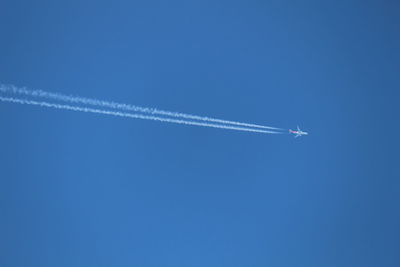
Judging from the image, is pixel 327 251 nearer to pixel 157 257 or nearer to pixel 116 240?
pixel 157 257

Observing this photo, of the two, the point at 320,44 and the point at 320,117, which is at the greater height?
the point at 320,44

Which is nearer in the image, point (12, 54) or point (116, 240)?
point (12, 54)

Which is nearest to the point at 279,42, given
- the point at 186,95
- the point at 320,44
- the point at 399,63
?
the point at 320,44

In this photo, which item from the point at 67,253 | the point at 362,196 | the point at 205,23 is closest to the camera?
the point at 67,253

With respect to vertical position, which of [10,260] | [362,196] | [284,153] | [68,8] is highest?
[68,8]

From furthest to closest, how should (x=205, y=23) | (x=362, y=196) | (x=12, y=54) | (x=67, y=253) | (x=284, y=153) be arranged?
(x=362, y=196) → (x=284, y=153) → (x=205, y=23) → (x=67, y=253) → (x=12, y=54)

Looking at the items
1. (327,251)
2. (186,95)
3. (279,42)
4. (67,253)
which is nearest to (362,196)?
(327,251)

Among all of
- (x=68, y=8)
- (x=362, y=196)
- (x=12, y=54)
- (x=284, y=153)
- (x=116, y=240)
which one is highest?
(x=68, y=8)

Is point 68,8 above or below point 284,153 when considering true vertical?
above

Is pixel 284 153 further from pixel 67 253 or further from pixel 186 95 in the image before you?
pixel 67 253
